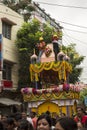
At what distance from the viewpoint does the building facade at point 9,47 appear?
1048 inches

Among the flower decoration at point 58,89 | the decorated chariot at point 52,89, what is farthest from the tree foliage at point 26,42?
the flower decoration at point 58,89

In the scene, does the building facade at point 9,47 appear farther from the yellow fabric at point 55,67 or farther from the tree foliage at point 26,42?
the yellow fabric at point 55,67

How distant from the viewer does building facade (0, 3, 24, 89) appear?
2662cm

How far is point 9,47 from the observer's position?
27.5 m

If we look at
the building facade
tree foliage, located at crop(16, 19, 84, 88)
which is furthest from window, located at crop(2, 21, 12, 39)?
tree foliage, located at crop(16, 19, 84, 88)

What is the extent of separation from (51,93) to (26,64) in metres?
6.74

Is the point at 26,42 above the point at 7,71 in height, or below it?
above

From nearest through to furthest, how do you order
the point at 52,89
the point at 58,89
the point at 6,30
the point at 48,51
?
the point at 58,89 < the point at 52,89 < the point at 48,51 < the point at 6,30

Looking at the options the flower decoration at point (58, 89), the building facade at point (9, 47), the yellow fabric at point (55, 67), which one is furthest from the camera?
the building facade at point (9, 47)

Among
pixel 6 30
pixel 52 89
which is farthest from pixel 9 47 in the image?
pixel 52 89

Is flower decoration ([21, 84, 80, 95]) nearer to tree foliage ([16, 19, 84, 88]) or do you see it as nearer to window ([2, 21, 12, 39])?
tree foliage ([16, 19, 84, 88])

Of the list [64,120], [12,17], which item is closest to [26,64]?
[12,17]

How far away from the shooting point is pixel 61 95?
21.0m

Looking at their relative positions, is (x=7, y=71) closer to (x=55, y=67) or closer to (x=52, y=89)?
(x=55, y=67)
